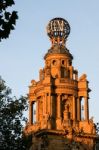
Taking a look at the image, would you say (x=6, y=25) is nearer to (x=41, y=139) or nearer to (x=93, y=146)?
(x=41, y=139)

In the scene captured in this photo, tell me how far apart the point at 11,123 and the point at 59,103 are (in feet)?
86.3

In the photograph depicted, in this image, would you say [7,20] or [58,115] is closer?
[7,20]

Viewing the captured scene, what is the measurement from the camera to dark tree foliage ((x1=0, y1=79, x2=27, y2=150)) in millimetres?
38031

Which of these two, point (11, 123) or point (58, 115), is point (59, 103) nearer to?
point (58, 115)

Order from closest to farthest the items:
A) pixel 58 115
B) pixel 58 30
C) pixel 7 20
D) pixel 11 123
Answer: pixel 7 20
pixel 11 123
pixel 58 115
pixel 58 30

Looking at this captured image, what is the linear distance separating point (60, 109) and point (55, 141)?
446 cm

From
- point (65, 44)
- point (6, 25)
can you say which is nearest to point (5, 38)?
point (6, 25)

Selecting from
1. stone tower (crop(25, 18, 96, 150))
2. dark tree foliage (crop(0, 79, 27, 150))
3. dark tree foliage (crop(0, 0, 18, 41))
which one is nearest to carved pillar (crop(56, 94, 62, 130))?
stone tower (crop(25, 18, 96, 150))

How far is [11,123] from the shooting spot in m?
38.4

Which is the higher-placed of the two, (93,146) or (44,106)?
(44,106)

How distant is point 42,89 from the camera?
6638cm

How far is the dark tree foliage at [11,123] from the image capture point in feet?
125

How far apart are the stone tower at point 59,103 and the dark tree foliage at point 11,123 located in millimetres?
19741

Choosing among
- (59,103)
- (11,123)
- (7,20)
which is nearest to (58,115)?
(59,103)
